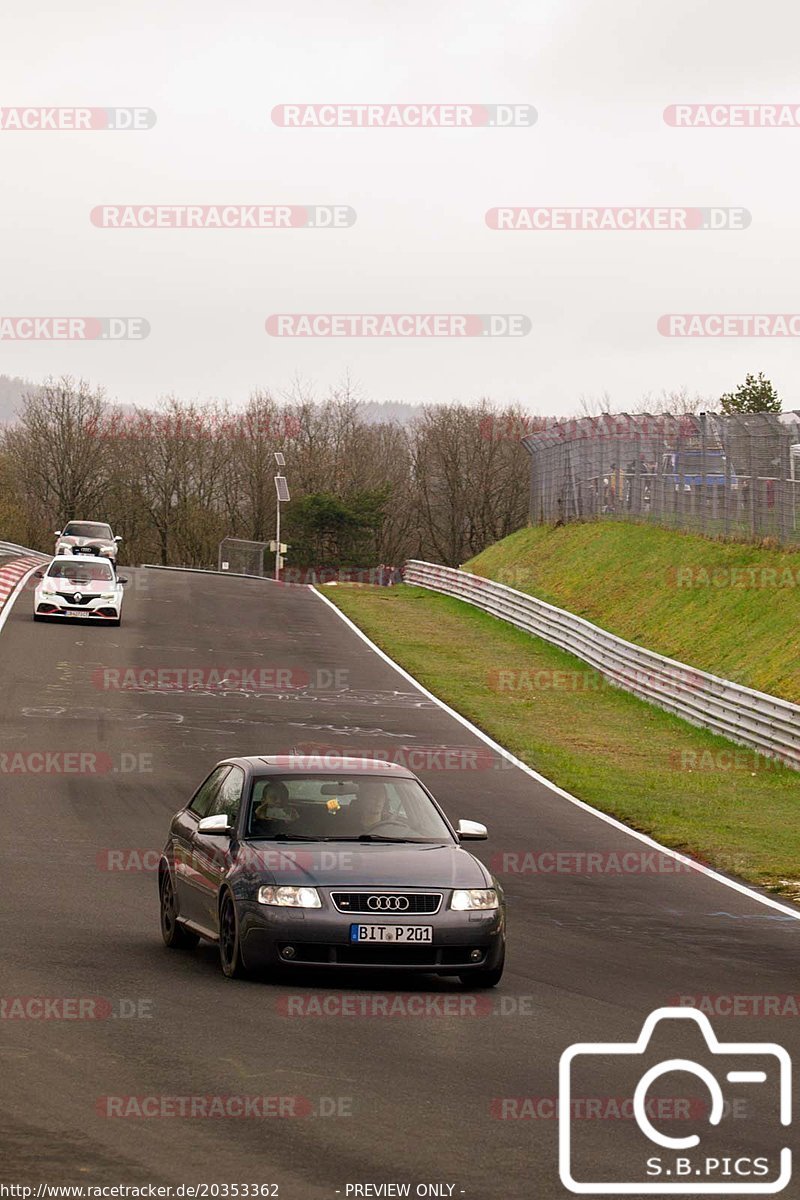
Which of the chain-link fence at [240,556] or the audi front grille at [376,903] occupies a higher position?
the chain-link fence at [240,556]

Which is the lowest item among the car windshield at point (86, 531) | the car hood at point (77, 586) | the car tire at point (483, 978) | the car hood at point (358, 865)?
the car tire at point (483, 978)

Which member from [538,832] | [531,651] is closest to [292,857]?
[538,832]

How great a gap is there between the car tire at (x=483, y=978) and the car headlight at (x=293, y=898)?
3.59 feet

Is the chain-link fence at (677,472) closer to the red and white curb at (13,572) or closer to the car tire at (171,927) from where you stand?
the red and white curb at (13,572)

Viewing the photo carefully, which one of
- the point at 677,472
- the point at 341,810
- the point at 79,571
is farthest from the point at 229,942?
the point at 677,472

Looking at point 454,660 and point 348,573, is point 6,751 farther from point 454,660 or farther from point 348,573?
point 348,573

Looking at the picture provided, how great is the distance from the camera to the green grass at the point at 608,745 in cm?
2014

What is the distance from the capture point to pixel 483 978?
10312mm

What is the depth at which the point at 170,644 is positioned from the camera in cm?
3794

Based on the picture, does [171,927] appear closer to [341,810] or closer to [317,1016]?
[341,810]

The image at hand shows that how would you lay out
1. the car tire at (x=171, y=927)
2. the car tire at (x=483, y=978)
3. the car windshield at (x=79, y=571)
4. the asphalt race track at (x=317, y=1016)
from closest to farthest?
the asphalt race track at (x=317, y=1016)
the car tire at (x=483, y=978)
the car tire at (x=171, y=927)
the car windshield at (x=79, y=571)

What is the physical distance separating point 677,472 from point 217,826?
35008mm

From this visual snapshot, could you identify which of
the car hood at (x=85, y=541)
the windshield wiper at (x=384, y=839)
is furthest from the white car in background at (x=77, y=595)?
the windshield wiper at (x=384, y=839)

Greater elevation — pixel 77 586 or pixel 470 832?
pixel 77 586
